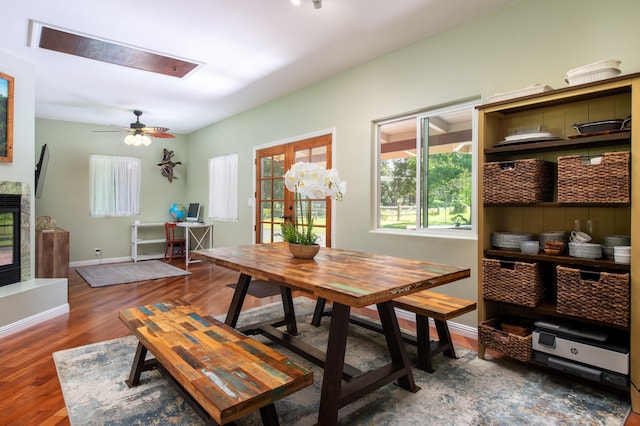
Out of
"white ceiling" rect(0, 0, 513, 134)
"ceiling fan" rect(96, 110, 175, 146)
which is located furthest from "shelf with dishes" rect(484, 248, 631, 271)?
"ceiling fan" rect(96, 110, 175, 146)

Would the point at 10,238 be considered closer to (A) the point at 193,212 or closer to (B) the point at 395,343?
(A) the point at 193,212

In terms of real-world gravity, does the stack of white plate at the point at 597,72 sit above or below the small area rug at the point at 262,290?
above

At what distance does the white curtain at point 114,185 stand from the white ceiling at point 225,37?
186 cm

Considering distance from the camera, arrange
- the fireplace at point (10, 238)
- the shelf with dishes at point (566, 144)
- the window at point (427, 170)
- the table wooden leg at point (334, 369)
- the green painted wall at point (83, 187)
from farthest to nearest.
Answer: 1. the green painted wall at point (83, 187)
2. the fireplace at point (10, 238)
3. the window at point (427, 170)
4. the shelf with dishes at point (566, 144)
5. the table wooden leg at point (334, 369)

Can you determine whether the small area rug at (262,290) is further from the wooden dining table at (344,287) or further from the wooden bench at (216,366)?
the wooden bench at (216,366)

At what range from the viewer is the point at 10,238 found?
346 cm

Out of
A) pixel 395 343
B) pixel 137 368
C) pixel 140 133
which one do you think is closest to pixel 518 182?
pixel 395 343

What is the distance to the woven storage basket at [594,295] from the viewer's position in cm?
184

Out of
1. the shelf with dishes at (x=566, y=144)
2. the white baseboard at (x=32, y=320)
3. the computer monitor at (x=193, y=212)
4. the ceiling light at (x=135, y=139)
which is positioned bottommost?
the white baseboard at (x=32, y=320)

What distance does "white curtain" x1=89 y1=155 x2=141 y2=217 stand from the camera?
6.43 meters

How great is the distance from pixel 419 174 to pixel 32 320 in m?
3.70

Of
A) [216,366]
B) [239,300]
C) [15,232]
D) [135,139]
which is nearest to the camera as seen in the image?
[216,366]

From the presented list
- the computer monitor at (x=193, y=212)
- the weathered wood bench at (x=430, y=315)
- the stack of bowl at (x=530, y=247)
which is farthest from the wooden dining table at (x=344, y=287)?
the computer monitor at (x=193, y=212)

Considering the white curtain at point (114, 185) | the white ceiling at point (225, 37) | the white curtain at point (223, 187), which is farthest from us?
the white curtain at point (114, 185)
